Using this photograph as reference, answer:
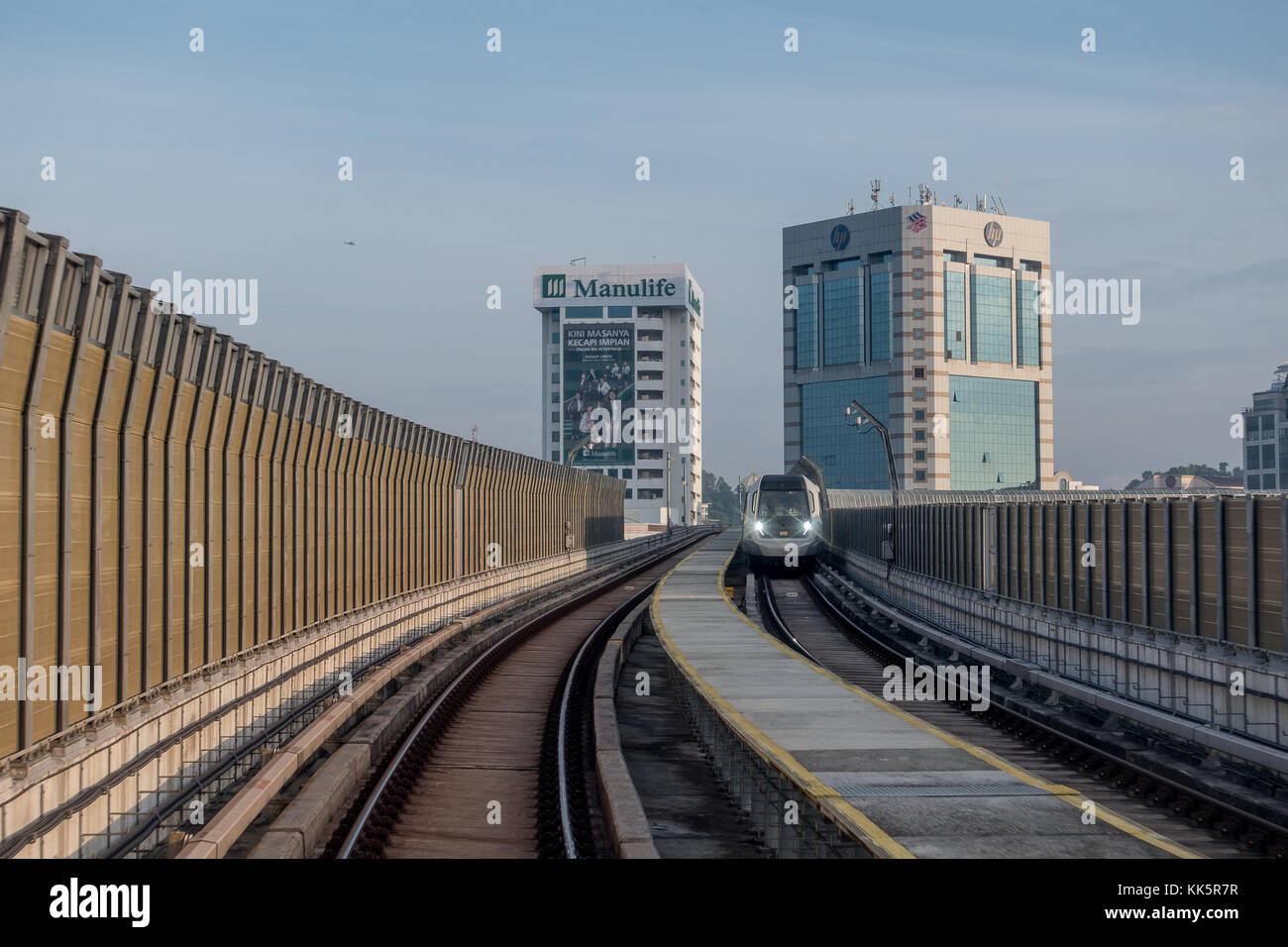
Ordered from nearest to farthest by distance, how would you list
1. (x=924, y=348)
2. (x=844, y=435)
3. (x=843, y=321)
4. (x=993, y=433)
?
(x=924, y=348)
(x=844, y=435)
(x=993, y=433)
(x=843, y=321)

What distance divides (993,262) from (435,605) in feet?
528

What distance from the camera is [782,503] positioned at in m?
54.6

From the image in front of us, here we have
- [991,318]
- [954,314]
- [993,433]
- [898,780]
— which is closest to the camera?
[898,780]

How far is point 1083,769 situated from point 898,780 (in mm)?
5774

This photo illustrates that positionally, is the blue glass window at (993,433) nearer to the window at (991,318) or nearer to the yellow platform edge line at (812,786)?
the window at (991,318)

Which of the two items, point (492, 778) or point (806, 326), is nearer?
point (492, 778)

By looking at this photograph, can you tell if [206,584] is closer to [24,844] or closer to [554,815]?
[554,815]

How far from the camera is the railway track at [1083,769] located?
12141 mm

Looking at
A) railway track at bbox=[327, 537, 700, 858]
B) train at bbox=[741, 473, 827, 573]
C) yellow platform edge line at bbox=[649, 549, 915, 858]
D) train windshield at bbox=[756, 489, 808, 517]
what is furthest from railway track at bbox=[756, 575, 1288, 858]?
train windshield at bbox=[756, 489, 808, 517]

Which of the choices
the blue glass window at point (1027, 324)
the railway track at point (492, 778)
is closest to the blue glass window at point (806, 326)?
the blue glass window at point (1027, 324)

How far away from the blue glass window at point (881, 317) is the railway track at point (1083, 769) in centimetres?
14587

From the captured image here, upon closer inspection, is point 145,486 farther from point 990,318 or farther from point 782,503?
point 990,318

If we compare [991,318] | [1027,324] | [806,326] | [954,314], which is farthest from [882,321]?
[1027,324]
